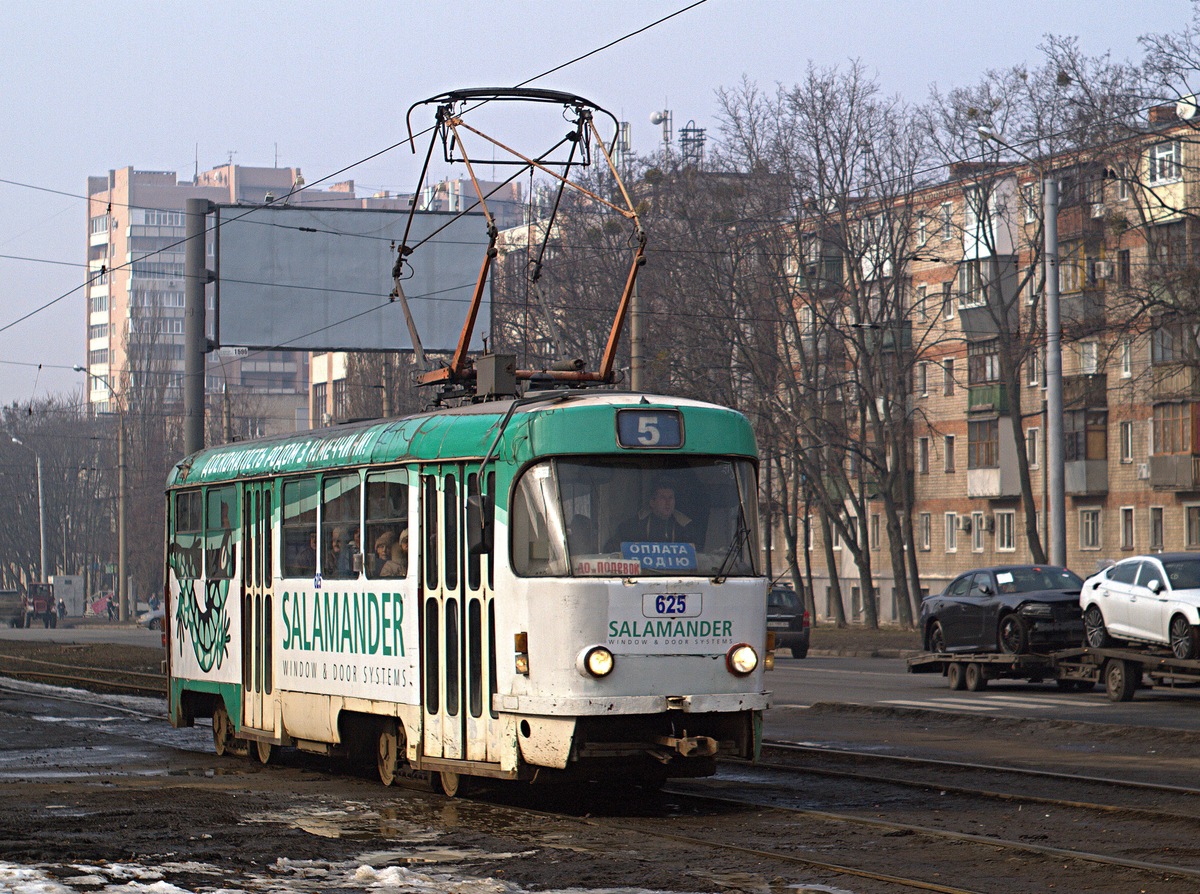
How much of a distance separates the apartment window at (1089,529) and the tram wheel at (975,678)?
36.2 meters

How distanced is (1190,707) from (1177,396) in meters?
35.3

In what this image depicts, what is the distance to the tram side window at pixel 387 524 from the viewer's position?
43.4ft

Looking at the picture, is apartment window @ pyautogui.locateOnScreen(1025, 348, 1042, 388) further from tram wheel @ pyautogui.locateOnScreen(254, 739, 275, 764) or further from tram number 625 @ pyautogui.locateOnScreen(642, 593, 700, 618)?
tram number 625 @ pyautogui.locateOnScreen(642, 593, 700, 618)

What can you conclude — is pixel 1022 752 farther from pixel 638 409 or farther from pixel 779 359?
pixel 779 359

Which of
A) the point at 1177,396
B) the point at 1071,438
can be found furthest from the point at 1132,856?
the point at 1071,438

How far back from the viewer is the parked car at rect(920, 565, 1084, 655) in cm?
2469

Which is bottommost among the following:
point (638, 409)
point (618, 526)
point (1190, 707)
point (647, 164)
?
point (1190, 707)

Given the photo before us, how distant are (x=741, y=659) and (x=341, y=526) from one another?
143 inches

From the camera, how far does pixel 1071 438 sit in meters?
60.7

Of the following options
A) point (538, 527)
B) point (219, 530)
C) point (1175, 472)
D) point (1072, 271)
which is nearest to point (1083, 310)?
point (1072, 271)

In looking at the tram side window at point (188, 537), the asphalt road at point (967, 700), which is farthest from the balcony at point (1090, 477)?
the tram side window at point (188, 537)

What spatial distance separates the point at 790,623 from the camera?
39094 mm

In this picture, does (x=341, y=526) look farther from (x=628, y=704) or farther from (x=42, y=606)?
(x=42, y=606)

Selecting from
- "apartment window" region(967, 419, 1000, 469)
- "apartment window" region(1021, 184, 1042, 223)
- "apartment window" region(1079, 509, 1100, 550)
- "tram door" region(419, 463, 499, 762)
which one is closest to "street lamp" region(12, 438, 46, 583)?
"apartment window" region(967, 419, 1000, 469)
